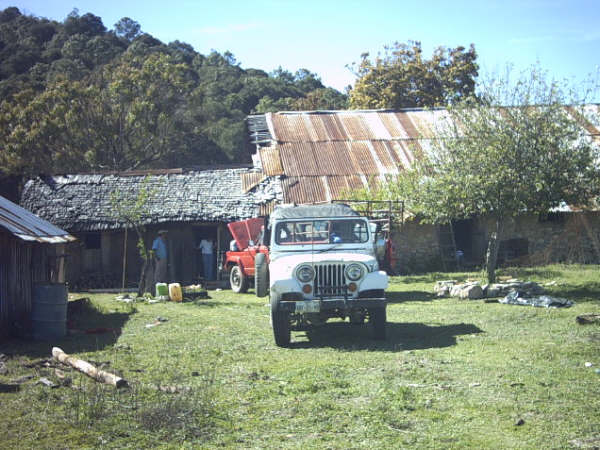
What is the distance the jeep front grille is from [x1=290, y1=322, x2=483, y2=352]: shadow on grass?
2.81 feet

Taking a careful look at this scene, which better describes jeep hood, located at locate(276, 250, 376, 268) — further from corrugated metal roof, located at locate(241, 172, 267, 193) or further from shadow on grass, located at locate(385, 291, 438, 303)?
corrugated metal roof, located at locate(241, 172, 267, 193)

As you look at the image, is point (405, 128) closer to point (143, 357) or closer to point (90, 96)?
point (90, 96)

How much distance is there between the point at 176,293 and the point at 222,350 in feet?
23.6

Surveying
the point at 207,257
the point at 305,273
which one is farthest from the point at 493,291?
the point at 207,257

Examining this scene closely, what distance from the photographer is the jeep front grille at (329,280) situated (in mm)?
9867

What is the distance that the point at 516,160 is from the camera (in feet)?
49.9

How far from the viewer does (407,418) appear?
240 inches

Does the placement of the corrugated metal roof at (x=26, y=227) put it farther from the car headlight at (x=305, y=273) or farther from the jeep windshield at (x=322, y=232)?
the car headlight at (x=305, y=273)

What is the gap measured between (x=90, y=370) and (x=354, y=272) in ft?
13.6

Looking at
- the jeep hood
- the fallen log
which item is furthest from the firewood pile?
the jeep hood

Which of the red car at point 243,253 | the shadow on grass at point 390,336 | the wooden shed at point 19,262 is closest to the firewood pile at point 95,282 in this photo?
the red car at point 243,253

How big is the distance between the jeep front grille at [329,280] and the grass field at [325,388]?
2.82ft

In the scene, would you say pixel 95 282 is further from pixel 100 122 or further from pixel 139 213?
pixel 100 122

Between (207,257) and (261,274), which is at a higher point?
(207,257)
